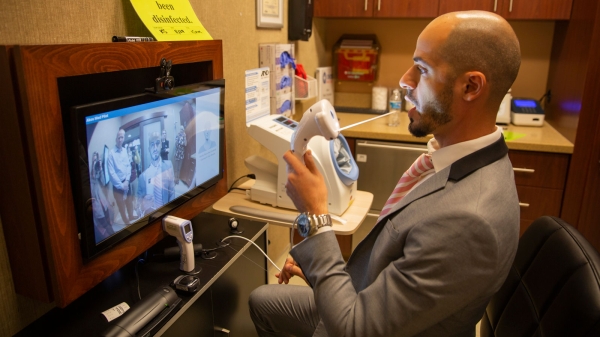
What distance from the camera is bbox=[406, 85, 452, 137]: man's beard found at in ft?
3.60

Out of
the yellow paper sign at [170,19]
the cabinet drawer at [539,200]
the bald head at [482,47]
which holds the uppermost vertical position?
the yellow paper sign at [170,19]

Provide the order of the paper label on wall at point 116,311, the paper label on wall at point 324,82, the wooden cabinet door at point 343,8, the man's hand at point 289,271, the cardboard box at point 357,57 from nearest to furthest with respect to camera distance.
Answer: the paper label on wall at point 116,311
the man's hand at point 289,271
the wooden cabinet door at point 343,8
the paper label on wall at point 324,82
the cardboard box at point 357,57

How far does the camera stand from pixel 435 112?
1125 millimetres

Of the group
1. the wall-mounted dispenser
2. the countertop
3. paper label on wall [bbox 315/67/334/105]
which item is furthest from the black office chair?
paper label on wall [bbox 315/67/334/105]

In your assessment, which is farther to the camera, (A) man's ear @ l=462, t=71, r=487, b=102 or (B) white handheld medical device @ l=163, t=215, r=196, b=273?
(B) white handheld medical device @ l=163, t=215, r=196, b=273

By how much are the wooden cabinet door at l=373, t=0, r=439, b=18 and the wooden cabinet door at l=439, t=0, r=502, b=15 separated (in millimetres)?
51

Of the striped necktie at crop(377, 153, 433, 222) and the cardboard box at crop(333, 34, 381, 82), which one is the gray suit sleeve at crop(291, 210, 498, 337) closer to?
the striped necktie at crop(377, 153, 433, 222)

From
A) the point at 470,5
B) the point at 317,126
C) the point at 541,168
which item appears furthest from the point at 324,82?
the point at 317,126

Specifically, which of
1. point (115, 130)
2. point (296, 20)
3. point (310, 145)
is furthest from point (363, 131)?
point (115, 130)

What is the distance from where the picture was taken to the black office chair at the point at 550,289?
0.93m

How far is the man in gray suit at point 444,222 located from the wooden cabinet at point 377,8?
1864 mm

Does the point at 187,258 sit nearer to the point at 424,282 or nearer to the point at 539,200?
the point at 424,282

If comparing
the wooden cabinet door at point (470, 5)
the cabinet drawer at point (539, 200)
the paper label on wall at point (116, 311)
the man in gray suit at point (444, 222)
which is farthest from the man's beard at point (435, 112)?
the wooden cabinet door at point (470, 5)

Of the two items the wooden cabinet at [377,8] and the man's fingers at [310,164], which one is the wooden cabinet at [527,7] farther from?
the man's fingers at [310,164]
